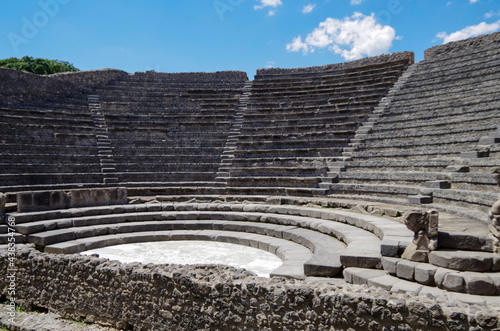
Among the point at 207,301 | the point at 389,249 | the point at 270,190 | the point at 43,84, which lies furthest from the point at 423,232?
the point at 43,84

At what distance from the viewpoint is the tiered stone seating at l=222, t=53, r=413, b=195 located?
504 inches

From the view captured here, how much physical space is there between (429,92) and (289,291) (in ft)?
40.0

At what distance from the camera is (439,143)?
10.7m

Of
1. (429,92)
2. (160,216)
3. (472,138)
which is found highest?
(429,92)

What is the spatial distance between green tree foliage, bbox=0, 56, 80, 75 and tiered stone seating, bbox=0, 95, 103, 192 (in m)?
20.9

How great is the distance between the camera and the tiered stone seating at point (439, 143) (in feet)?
27.9

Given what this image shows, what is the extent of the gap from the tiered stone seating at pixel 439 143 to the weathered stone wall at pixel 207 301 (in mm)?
3884

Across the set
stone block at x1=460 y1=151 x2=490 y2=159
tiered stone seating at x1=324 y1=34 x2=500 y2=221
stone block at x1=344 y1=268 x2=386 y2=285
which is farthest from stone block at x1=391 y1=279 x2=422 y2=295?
stone block at x1=460 y1=151 x2=490 y2=159

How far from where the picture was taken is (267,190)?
12.3 meters

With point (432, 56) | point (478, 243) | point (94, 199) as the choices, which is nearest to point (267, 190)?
point (94, 199)

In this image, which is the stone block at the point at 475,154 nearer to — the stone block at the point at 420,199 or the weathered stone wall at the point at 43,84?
the stone block at the point at 420,199

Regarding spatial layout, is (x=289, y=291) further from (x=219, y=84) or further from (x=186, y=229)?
(x=219, y=84)

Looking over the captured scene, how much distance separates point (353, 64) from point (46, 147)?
557 inches

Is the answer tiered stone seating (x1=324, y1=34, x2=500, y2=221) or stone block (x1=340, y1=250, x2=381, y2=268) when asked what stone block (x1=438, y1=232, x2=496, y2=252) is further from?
tiered stone seating (x1=324, y1=34, x2=500, y2=221)
